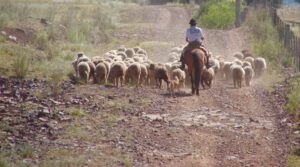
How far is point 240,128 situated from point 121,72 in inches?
241

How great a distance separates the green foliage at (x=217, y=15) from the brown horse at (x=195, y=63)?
23110mm

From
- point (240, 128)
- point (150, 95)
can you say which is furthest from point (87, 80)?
point (240, 128)

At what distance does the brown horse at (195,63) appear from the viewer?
2052cm

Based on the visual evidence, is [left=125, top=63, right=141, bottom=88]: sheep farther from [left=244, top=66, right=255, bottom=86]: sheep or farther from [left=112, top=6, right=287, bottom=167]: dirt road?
[left=244, top=66, right=255, bottom=86]: sheep

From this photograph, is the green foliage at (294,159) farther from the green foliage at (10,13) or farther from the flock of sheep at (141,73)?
the green foliage at (10,13)

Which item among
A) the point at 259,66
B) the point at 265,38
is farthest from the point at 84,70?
the point at 265,38

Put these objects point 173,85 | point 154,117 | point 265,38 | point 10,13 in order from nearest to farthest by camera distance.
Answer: point 154,117, point 173,85, point 265,38, point 10,13

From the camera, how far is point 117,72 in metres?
21.3

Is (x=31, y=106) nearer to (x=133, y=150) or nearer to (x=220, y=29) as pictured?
(x=133, y=150)

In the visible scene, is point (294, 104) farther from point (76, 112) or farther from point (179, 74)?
point (76, 112)

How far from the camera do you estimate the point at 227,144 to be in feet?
48.0

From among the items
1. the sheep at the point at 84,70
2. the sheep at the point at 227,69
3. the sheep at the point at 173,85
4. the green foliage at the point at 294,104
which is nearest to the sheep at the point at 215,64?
the sheep at the point at 227,69

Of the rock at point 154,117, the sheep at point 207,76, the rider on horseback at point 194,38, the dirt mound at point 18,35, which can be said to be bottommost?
the rock at point 154,117

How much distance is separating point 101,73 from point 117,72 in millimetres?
558
